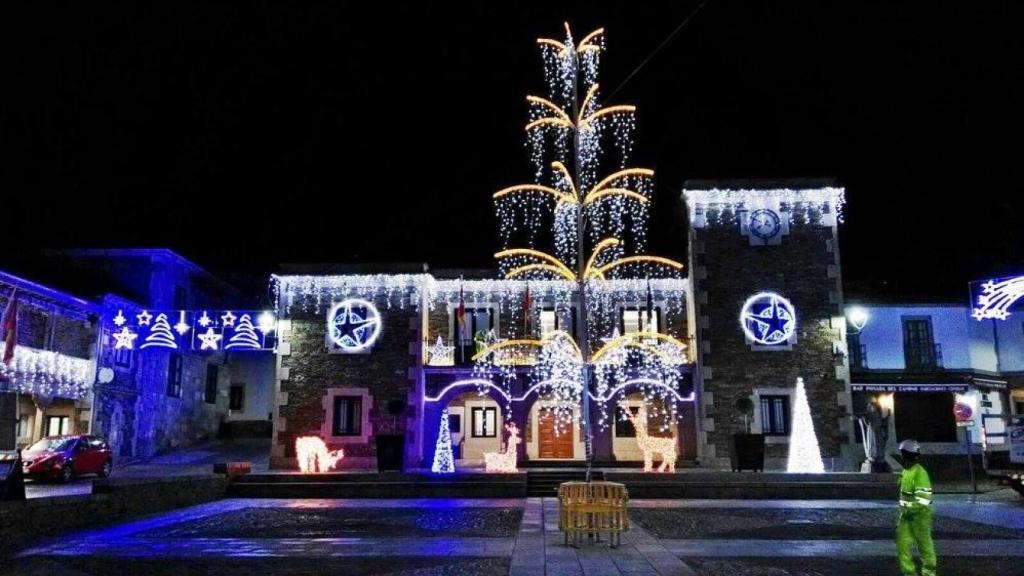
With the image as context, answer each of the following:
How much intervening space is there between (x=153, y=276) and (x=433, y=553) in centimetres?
2305

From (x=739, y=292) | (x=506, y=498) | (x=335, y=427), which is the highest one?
(x=739, y=292)

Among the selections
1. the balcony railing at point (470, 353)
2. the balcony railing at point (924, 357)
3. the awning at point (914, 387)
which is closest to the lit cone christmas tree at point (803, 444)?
the awning at point (914, 387)

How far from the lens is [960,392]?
1028 inches

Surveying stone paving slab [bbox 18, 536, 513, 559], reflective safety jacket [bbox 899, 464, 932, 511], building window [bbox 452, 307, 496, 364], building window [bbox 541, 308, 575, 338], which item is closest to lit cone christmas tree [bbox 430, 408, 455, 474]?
building window [bbox 452, 307, 496, 364]

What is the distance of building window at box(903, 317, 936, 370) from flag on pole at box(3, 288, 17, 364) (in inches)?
1109

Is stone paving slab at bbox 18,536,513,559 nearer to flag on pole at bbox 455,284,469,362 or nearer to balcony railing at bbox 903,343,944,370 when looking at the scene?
flag on pole at bbox 455,284,469,362

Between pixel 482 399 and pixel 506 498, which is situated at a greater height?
pixel 482 399

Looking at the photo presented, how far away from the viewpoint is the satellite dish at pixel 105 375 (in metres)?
25.5

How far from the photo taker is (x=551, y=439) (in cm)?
2720

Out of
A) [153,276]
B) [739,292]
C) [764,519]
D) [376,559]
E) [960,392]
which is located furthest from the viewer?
[153,276]

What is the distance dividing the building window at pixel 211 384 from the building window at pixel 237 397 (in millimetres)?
1519

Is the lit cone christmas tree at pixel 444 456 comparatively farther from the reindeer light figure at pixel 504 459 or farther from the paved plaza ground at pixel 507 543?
the paved plaza ground at pixel 507 543

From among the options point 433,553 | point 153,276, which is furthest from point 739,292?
point 153,276

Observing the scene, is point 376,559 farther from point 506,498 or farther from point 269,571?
point 506,498
